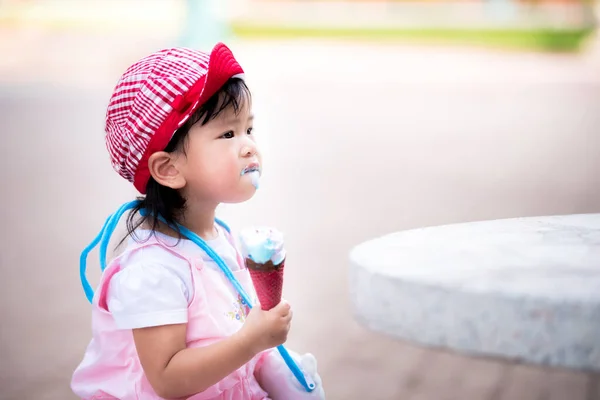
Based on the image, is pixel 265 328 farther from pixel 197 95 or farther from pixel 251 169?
pixel 197 95

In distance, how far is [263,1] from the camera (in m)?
18.3

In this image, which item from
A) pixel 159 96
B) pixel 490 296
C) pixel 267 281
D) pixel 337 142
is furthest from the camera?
pixel 337 142

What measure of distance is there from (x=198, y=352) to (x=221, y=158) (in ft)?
1.17

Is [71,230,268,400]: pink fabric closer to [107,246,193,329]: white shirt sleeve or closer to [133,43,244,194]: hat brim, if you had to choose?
[107,246,193,329]: white shirt sleeve

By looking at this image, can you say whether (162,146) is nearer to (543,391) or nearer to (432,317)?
(432,317)

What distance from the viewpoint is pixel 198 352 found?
4.58 feet

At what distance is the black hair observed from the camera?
5.01 ft

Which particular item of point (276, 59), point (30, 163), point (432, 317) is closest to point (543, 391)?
point (432, 317)

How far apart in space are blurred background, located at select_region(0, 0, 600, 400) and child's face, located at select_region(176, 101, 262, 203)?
682mm

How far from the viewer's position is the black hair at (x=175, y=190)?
1.53 meters

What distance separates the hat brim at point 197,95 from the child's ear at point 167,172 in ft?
0.09

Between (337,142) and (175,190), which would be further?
(337,142)

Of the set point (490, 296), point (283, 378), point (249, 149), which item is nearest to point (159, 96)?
point (249, 149)

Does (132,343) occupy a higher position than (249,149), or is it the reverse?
(249,149)
